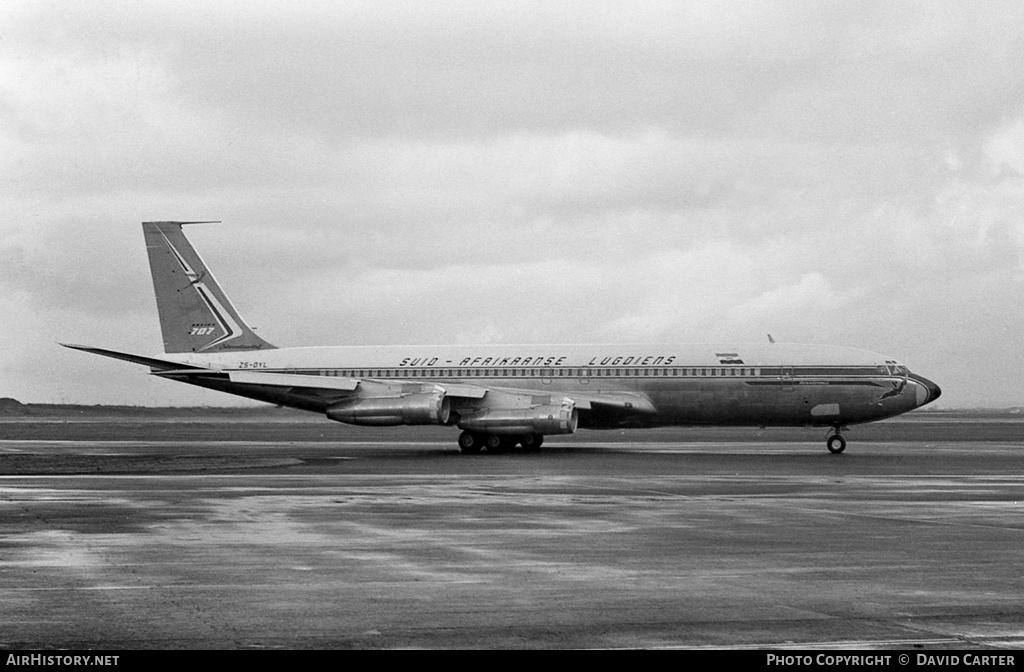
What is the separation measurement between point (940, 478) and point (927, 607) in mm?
18217

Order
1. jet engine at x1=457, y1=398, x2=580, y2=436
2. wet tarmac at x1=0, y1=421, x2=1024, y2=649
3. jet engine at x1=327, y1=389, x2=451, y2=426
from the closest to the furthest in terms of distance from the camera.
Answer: wet tarmac at x1=0, y1=421, x2=1024, y2=649 → jet engine at x1=457, y1=398, x2=580, y2=436 → jet engine at x1=327, y1=389, x2=451, y2=426

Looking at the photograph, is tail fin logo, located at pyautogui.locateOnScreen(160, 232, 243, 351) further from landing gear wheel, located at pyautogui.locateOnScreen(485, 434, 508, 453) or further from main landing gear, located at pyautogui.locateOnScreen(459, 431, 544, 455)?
landing gear wheel, located at pyautogui.locateOnScreen(485, 434, 508, 453)

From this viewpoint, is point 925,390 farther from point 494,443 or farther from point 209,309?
point 209,309

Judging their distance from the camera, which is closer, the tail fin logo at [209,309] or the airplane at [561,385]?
the airplane at [561,385]

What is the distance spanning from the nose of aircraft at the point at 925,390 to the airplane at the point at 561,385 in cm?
5

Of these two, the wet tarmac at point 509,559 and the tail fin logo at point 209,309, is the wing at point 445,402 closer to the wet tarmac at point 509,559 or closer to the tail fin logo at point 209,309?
the tail fin logo at point 209,309

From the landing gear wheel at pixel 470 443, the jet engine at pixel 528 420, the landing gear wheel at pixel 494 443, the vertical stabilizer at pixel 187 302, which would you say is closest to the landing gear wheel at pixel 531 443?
the landing gear wheel at pixel 494 443

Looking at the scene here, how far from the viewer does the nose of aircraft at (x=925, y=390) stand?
42.7 metres

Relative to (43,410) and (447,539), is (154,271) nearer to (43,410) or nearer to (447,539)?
(447,539)

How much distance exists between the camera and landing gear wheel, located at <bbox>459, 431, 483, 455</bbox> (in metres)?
43.3

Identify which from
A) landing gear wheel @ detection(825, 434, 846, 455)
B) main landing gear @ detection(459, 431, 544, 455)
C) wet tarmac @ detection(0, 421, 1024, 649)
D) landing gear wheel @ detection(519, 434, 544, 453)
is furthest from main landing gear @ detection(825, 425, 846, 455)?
wet tarmac @ detection(0, 421, 1024, 649)

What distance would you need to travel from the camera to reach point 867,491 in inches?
949

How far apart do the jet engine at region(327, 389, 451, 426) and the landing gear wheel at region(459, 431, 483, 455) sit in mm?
913

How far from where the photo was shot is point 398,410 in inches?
1702
